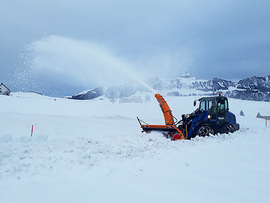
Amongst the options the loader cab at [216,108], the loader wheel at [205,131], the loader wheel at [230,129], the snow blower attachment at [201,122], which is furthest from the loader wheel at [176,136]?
the loader wheel at [230,129]

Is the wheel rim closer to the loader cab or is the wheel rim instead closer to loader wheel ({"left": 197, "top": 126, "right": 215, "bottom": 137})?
loader wheel ({"left": 197, "top": 126, "right": 215, "bottom": 137})

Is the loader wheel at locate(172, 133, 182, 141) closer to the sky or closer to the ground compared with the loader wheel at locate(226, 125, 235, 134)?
closer to the ground

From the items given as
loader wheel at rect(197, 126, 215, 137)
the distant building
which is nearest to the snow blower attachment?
loader wheel at rect(197, 126, 215, 137)

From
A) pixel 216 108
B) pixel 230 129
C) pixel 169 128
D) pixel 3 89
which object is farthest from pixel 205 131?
pixel 3 89

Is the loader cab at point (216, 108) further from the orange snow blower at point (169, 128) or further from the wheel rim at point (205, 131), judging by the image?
the orange snow blower at point (169, 128)

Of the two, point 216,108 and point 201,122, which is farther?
point 216,108

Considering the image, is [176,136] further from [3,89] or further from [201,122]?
[3,89]

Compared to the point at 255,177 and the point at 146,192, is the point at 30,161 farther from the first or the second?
the point at 255,177

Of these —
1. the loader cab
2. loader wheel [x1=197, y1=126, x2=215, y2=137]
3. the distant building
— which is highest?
the distant building

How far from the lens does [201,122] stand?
11641 millimetres

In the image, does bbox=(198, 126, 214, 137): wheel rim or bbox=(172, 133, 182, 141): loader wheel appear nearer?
bbox=(172, 133, 182, 141): loader wheel

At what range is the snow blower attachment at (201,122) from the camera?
1072 cm

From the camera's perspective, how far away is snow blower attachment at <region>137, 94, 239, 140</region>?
1072 cm

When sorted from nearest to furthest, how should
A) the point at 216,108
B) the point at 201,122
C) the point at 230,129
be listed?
the point at 201,122 → the point at 216,108 → the point at 230,129
